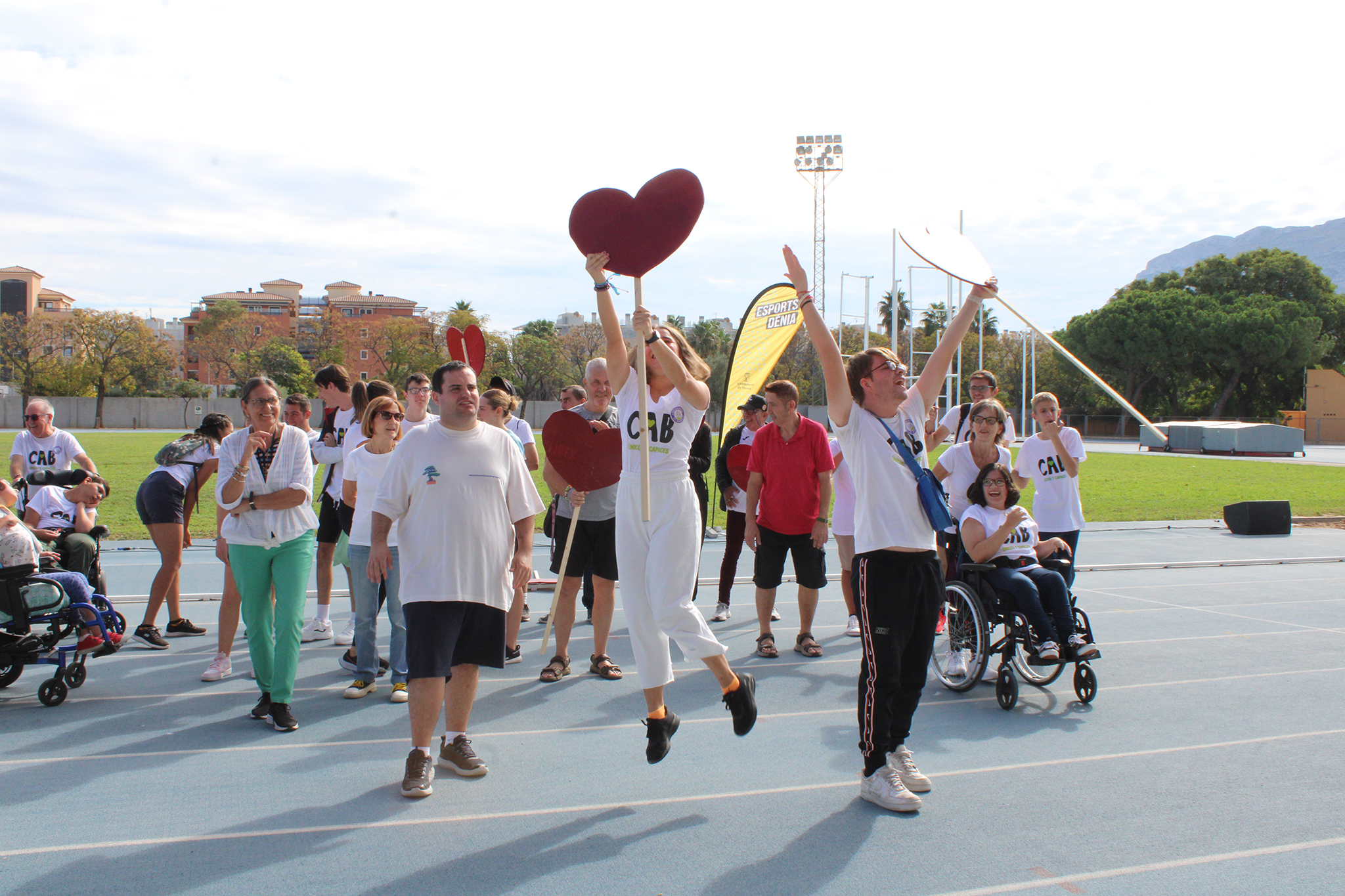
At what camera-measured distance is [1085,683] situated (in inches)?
203

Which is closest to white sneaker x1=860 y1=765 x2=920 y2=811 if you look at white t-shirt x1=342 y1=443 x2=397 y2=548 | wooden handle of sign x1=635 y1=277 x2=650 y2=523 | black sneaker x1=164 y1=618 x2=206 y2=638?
wooden handle of sign x1=635 y1=277 x2=650 y2=523

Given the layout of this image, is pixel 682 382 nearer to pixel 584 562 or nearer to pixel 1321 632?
pixel 584 562

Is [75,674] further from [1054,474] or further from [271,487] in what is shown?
[1054,474]

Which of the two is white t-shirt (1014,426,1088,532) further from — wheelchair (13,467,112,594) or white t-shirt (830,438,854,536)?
wheelchair (13,467,112,594)

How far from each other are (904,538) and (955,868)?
47.6 inches

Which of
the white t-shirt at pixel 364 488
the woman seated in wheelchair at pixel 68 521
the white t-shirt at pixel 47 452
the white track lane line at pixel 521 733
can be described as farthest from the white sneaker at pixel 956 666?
the white t-shirt at pixel 47 452

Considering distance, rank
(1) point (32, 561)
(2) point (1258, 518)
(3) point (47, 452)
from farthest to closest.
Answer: (2) point (1258, 518) → (3) point (47, 452) → (1) point (32, 561)

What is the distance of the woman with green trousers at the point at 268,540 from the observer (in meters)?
4.69

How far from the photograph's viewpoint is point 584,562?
596 centimetres

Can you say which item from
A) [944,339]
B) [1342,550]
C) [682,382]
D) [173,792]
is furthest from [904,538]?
[1342,550]

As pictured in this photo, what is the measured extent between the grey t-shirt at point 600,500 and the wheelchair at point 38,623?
2.95m

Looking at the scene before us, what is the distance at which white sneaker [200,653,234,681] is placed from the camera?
18.1 ft

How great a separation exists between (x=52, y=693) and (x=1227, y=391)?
71591 mm

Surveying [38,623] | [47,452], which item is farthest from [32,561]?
[47,452]
